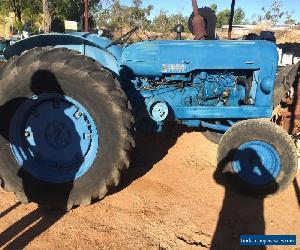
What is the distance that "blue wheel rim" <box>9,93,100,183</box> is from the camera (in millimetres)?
3678

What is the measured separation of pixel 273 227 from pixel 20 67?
2.76 metres

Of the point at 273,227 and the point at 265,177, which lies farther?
the point at 265,177

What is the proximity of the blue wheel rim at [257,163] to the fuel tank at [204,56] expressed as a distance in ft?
3.03

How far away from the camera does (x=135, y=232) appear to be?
336 centimetres

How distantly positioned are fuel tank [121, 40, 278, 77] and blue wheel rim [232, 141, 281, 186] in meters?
0.92

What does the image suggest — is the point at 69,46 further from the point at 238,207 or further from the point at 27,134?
the point at 238,207

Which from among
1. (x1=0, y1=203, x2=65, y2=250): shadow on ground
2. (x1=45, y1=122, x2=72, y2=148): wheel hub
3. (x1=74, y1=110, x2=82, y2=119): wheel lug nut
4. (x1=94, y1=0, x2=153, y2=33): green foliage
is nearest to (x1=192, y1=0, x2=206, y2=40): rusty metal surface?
(x1=74, y1=110, x2=82, y2=119): wheel lug nut

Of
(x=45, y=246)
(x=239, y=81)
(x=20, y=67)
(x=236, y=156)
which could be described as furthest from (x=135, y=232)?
(x=239, y=81)

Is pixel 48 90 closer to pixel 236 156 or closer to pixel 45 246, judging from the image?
pixel 45 246

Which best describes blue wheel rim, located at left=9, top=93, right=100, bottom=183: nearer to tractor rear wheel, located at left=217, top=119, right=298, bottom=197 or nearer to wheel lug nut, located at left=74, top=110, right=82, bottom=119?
wheel lug nut, located at left=74, top=110, right=82, bottom=119

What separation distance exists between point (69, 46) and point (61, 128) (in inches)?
48.1

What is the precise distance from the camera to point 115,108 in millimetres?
3428

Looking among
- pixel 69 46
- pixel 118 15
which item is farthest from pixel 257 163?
pixel 118 15

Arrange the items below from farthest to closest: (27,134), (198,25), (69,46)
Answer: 1. (198,25)
2. (69,46)
3. (27,134)
